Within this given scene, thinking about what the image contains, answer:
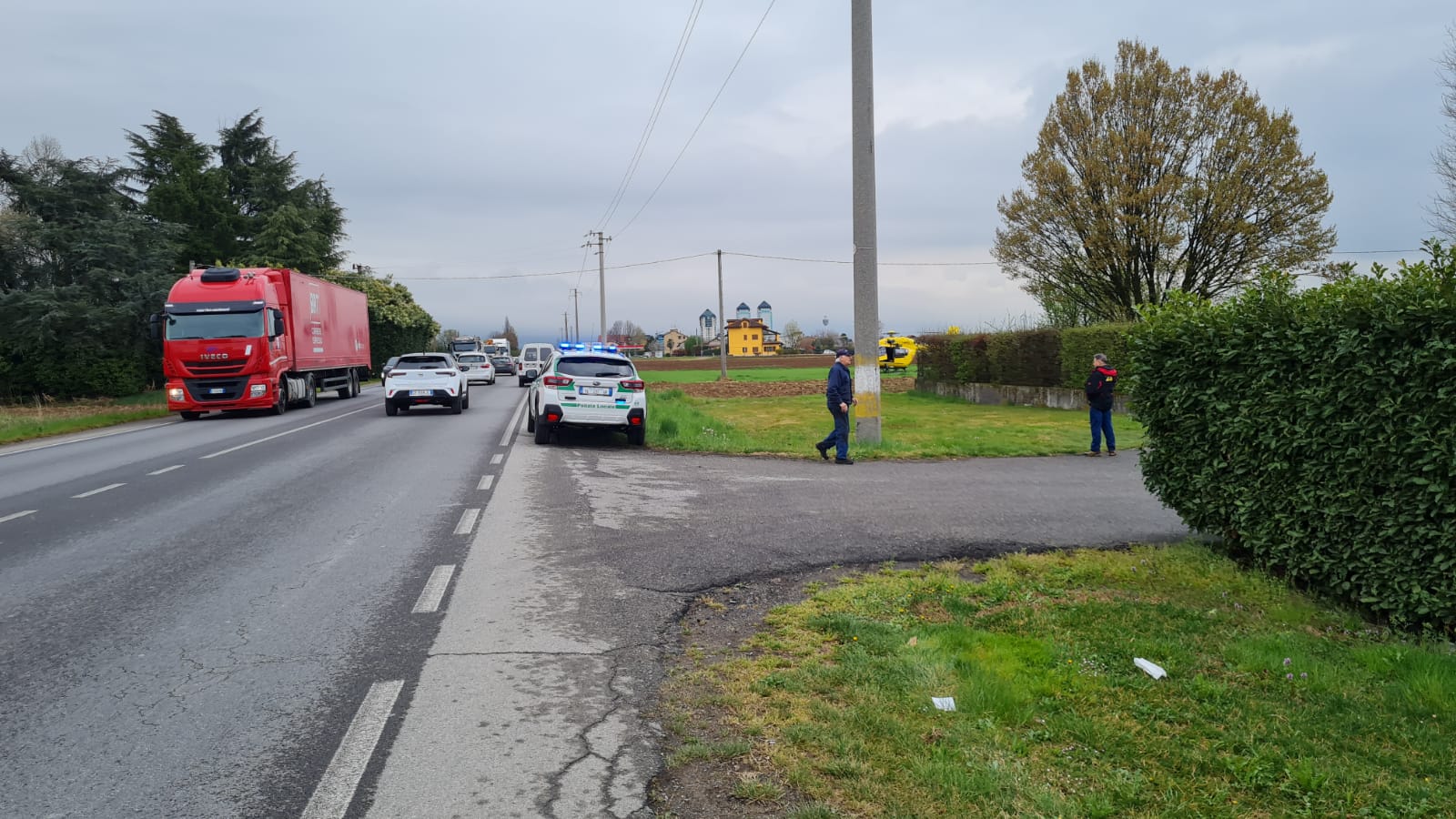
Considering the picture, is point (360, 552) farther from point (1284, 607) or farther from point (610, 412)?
point (610, 412)

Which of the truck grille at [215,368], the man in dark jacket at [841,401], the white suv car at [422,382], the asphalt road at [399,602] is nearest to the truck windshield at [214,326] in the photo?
the truck grille at [215,368]

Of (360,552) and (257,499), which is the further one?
(257,499)

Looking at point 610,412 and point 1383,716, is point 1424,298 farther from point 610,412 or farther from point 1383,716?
point 610,412

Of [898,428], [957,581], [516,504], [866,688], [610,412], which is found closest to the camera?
[866,688]

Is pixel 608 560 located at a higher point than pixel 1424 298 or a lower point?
lower

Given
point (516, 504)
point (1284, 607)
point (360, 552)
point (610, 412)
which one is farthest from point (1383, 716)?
point (610, 412)

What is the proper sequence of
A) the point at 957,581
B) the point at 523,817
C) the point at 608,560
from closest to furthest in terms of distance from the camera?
the point at 523,817
the point at 957,581
the point at 608,560

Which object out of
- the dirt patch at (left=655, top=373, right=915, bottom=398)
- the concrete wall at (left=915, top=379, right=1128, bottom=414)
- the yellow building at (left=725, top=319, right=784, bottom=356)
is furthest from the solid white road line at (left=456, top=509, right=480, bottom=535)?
the yellow building at (left=725, top=319, right=784, bottom=356)

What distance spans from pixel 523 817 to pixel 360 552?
5264mm

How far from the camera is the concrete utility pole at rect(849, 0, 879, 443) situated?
16.3m

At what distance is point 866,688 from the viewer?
4.77 m

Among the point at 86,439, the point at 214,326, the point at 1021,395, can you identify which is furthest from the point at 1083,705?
the point at 1021,395

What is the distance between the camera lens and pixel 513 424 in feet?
76.6

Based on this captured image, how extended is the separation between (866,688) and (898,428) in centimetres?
Answer: 1780
